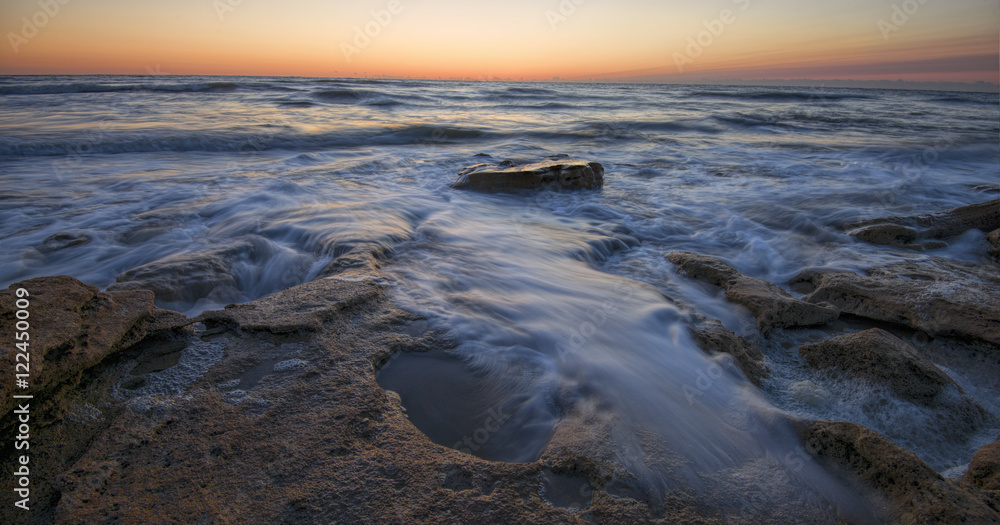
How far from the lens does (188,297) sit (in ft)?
8.86

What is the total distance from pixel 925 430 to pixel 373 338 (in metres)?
2.46

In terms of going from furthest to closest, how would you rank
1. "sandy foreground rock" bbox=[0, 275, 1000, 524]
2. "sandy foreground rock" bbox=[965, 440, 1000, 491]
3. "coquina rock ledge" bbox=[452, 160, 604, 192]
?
"coquina rock ledge" bbox=[452, 160, 604, 192], "sandy foreground rock" bbox=[965, 440, 1000, 491], "sandy foreground rock" bbox=[0, 275, 1000, 524]

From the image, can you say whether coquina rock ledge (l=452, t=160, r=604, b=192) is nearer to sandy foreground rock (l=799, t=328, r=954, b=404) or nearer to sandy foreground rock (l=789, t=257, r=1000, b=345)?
sandy foreground rock (l=789, t=257, r=1000, b=345)

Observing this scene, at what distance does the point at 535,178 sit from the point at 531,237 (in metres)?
2.00

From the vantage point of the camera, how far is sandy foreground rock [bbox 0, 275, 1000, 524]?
131 centimetres

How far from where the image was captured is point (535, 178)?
6172 mm

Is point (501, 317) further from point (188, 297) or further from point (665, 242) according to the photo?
point (665, 242)

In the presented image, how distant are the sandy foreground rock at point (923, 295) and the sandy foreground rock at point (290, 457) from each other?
1492mm

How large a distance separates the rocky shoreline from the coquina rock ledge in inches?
157

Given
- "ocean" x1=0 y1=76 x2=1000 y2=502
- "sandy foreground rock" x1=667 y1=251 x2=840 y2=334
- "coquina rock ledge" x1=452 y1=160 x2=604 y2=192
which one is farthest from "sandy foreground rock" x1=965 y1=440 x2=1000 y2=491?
"coquina rock ledge" x1=452 y1=160 x2=604 y2=192

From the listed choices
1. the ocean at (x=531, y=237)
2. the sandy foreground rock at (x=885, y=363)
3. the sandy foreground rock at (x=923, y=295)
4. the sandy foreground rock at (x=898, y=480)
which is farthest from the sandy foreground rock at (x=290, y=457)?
the sandy foreground rock at (x=923, y=295)

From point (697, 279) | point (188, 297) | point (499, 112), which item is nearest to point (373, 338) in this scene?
point (188, 297)

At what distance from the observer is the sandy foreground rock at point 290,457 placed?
131cm

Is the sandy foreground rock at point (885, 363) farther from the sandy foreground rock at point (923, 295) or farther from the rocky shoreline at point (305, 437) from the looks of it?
the sandy foreground rock at point (923, 295)
